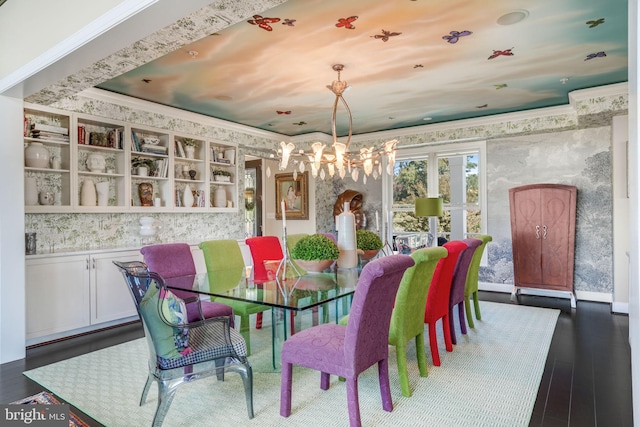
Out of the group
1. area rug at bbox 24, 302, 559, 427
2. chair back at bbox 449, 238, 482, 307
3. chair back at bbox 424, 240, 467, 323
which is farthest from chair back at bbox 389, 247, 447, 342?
chair back at bbox 449, 238, 482, 307

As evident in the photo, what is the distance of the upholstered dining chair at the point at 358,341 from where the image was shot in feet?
6.54

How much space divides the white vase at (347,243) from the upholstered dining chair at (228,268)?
30.8 inches

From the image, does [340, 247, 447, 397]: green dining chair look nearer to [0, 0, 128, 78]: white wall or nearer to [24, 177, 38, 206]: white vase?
[0, 0, 128, 78]: white wall

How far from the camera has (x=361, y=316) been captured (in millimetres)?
2002

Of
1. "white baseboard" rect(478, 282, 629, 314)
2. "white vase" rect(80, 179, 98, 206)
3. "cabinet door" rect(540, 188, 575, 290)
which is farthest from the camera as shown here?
"cabinet door" rect(540, 188, 575, 290)

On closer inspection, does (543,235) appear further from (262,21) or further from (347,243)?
(262,21)

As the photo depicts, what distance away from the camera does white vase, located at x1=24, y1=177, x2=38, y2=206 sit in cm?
376

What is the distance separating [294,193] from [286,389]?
518 centimetres

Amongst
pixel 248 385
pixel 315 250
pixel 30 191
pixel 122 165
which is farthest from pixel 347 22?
pixel 30 191

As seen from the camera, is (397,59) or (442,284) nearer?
(442,284)

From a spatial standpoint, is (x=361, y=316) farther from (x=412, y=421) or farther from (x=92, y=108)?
(x=92, y=108)

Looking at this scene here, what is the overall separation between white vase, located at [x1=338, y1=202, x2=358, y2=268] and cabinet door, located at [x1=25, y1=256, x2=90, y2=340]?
2.59 m

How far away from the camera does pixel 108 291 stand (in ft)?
13.3

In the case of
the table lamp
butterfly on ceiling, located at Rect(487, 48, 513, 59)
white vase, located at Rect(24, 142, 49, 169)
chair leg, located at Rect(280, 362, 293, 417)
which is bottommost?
chair leg, located at Rect(280, 362, 293, 417)
